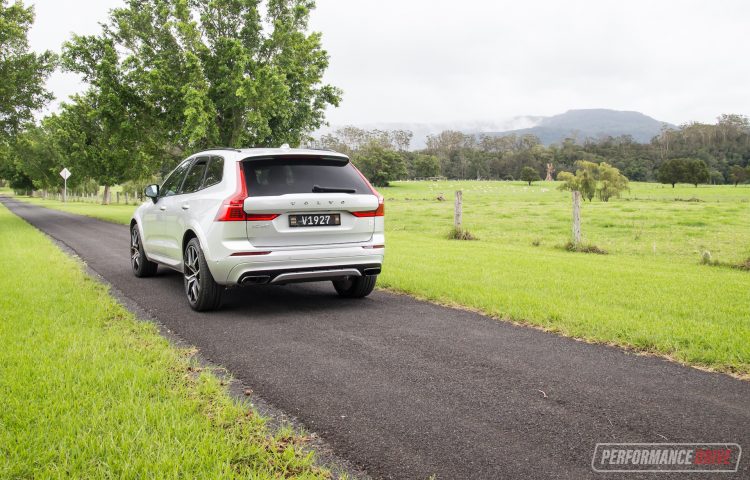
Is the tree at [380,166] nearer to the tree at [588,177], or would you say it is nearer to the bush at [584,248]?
the tree at [588,177]

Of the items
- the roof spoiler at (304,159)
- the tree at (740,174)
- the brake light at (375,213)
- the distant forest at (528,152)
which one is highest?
the distant forest at (528,152)

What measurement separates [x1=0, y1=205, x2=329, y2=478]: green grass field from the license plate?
185cm

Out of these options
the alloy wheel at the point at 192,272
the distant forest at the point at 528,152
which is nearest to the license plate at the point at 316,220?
the alloy wheel at the point at 192,272

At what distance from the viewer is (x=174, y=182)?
7.82m

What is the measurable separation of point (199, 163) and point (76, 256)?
20.9 ft

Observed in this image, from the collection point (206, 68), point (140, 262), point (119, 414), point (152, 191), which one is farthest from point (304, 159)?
point (206, 68)

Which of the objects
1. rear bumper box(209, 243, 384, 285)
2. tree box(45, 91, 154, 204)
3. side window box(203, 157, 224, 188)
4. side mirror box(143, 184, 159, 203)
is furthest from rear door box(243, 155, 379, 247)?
tree box(45, 91, 154, 204)

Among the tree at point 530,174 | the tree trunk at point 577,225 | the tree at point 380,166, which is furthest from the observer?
the tree at point 530,174

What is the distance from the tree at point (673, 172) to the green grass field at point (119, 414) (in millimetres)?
97904

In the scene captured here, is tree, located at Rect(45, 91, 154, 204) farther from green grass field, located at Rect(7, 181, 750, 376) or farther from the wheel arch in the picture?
the wheel arch

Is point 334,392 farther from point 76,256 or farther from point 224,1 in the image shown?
point 224,1

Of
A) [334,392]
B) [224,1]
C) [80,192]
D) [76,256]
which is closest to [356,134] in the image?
[80,192]

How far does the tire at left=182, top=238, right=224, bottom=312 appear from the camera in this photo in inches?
244

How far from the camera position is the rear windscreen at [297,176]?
6.04 m
